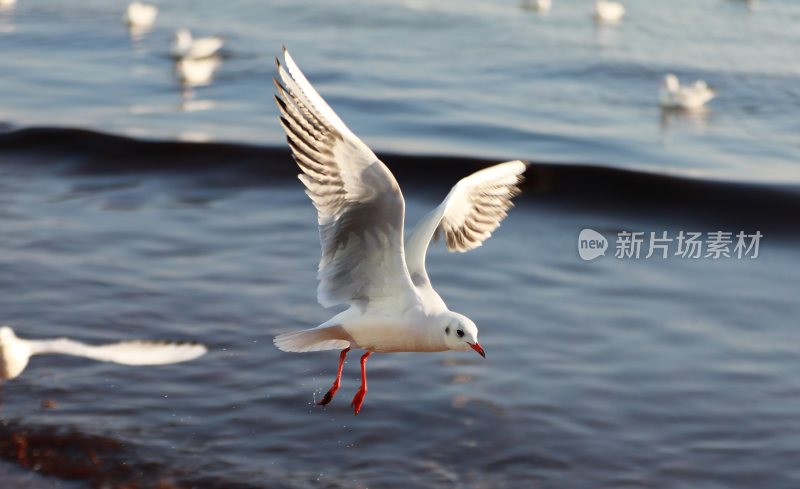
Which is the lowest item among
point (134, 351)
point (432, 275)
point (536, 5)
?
point (432, 275)

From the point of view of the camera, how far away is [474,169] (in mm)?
11477

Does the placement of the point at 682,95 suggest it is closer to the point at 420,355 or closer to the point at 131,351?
the point at 420,355

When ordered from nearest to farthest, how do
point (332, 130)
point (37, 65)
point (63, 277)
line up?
point (332, 130)
point (63, 277)
point (37, 65)

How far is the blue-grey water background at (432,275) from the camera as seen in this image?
6.59 metres

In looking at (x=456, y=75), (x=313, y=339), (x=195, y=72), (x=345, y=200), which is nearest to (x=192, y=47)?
(x=195, y=72)

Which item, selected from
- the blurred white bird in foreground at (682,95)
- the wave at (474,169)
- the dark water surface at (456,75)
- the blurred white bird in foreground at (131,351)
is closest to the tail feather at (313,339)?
the blurred white bird in foreground at (131,351)

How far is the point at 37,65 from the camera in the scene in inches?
580

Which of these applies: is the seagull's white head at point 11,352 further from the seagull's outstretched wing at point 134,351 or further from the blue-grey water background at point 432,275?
the blue-grey water background at point 432,275

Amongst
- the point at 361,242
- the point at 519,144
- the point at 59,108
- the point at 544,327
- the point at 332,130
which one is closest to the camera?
the point at 332,130

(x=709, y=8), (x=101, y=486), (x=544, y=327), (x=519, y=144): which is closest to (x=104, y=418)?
(x=101, y=486)

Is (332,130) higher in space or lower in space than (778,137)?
higher

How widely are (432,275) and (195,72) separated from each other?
232 inches

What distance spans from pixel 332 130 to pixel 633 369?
9.55 ft

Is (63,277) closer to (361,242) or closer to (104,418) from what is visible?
(104,418)
